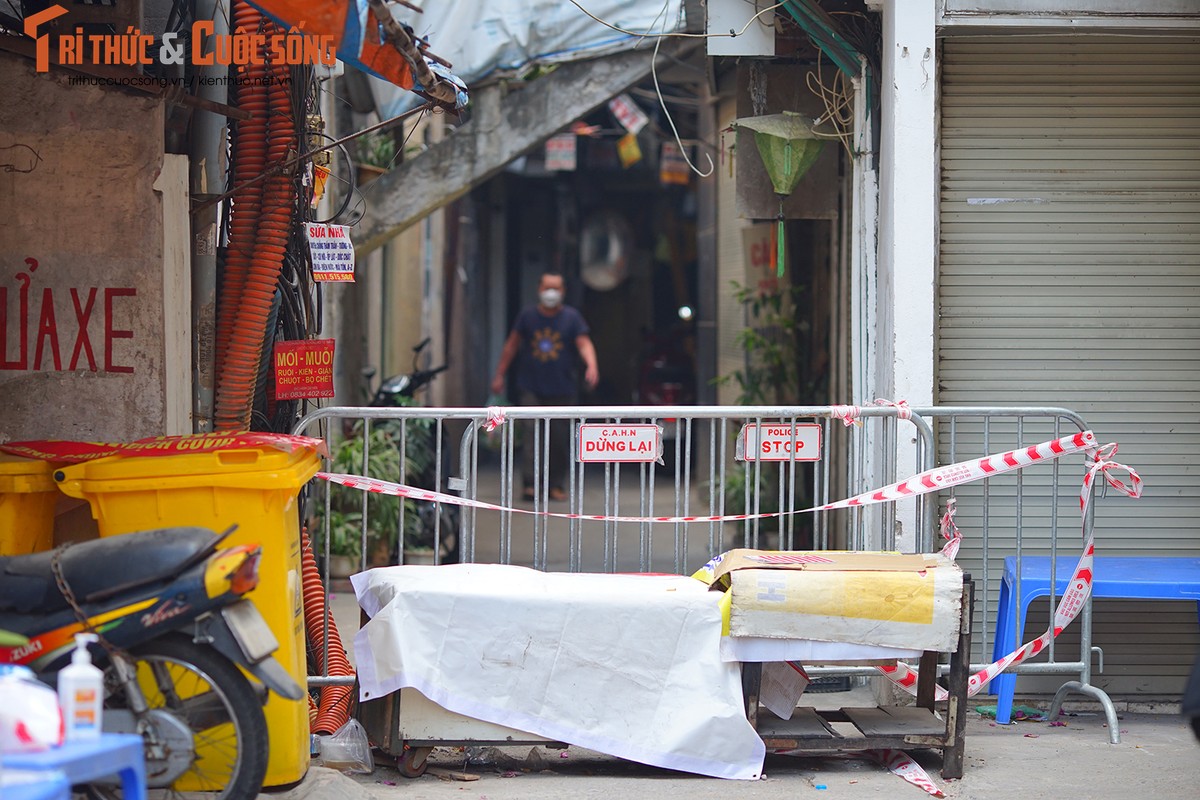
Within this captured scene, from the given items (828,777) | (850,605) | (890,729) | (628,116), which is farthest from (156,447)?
(628,116)

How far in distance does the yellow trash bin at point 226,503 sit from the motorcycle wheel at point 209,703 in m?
0.42

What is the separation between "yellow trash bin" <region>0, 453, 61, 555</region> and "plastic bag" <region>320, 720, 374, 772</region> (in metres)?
1.41

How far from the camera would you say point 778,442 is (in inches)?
239

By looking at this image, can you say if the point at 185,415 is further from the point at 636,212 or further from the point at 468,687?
the point at 636,212

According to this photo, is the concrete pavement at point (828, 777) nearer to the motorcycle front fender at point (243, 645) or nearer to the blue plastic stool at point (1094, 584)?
the blue plastic stool at point (1094, 584)

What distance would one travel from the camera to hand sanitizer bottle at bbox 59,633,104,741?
3285mm

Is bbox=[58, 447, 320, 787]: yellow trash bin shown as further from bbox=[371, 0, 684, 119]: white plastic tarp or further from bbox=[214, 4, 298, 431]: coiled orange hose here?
bbox=[371, 0, 684, 119]: white plastic tarp

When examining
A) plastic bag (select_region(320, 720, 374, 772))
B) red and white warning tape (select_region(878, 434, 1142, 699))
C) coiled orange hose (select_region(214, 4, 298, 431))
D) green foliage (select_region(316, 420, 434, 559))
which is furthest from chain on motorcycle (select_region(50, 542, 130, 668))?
green foliage (select_region(316, 420, 434, 559))

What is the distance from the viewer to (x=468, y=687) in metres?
5.17

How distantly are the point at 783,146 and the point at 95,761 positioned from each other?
210 inches

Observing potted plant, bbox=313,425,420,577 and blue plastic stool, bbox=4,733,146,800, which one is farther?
potted plant, bbox=313,425,420,577

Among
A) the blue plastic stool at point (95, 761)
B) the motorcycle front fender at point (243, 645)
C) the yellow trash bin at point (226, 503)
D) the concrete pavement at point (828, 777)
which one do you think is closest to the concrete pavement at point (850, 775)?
the concrete pavement at point (828, 777)

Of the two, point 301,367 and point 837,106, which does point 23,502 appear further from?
point 837,106

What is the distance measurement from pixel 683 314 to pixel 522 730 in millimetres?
16084
